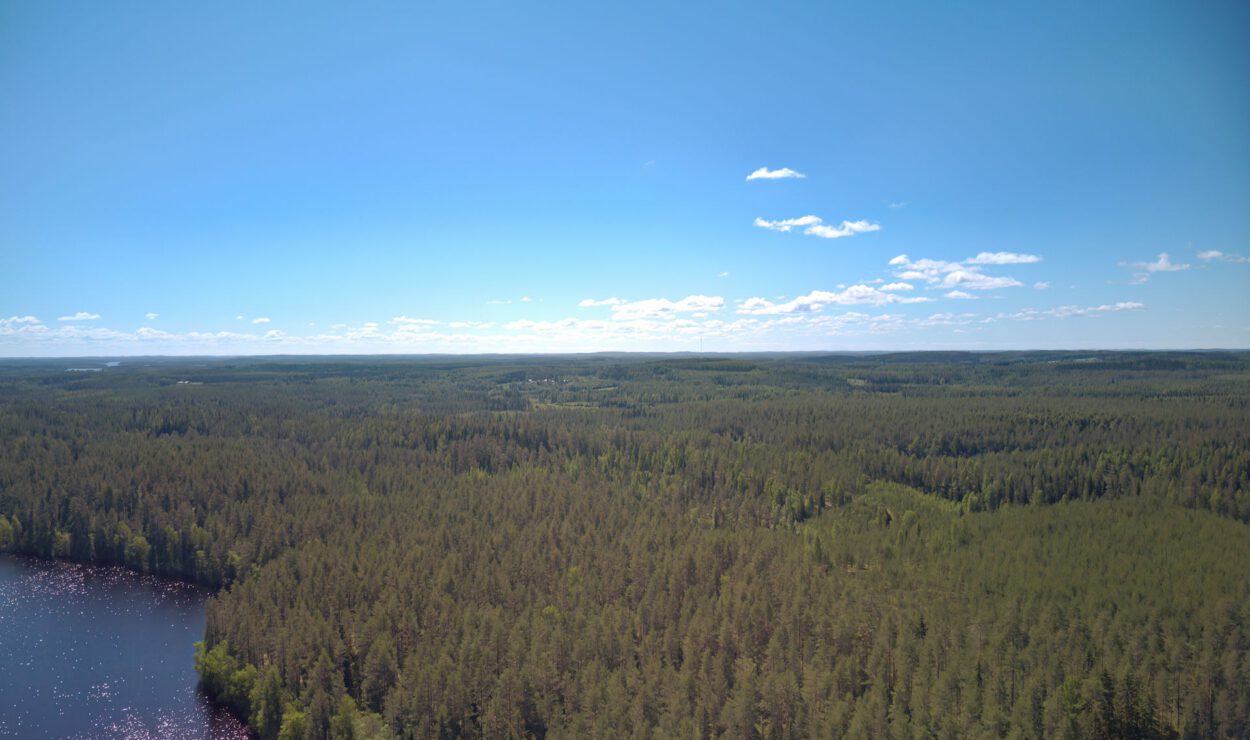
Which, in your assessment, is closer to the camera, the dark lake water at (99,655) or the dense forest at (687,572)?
the dense forest at (687,572)

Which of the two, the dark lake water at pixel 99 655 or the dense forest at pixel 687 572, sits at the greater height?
the dense forest at pixel 687 572

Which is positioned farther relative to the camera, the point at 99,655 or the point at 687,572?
the point at 687,572

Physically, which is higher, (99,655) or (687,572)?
(687,572)

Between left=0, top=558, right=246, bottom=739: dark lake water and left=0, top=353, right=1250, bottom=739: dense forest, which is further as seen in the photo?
left=0, top=558, right=246, bottom=739: dark lake water

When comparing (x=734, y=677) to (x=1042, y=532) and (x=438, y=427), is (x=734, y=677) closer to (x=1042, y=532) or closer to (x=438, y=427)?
(x=1042, y=532)

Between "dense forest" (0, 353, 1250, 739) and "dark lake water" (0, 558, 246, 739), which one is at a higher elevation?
"dense forest" (0, 353, 1250, 739)
